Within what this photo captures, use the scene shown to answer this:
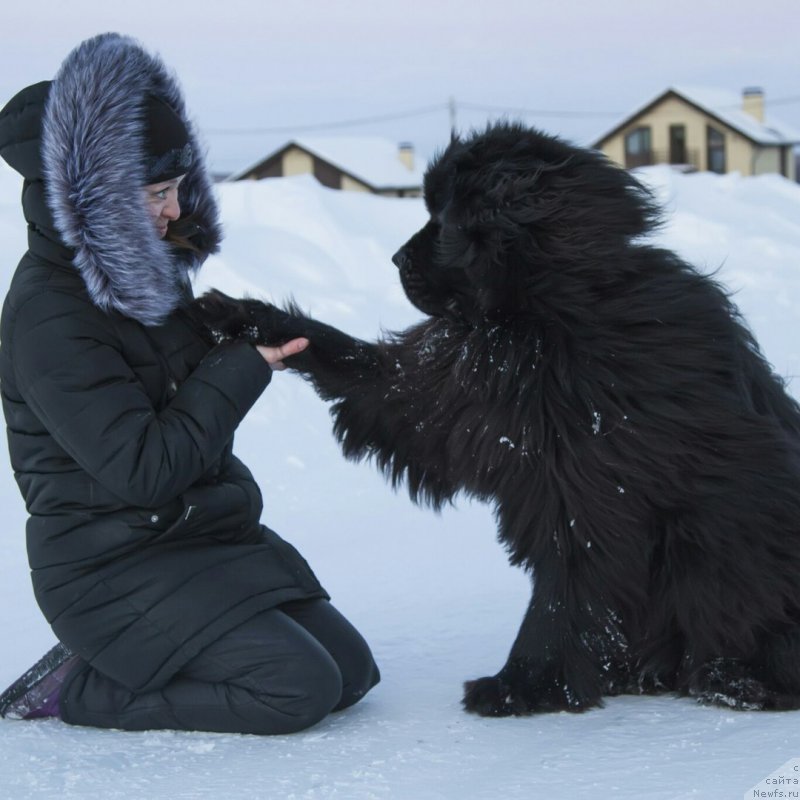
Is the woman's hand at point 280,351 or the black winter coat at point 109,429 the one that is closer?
the black winter coat at point 109,429

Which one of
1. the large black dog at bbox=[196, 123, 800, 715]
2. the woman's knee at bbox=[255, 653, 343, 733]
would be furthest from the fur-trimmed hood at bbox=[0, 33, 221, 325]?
the woman's knee at bbox=[255, 653, 343, 733]

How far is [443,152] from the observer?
2.88 m

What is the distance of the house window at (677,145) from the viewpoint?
128 feet

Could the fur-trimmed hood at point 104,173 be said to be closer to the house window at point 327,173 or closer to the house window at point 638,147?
the house window at point 327,173

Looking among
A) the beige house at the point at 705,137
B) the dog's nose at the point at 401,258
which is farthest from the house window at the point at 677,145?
the dog's nose at the point at 401,258

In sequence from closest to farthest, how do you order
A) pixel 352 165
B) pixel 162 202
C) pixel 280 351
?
pixel 162 202 < pixel 280 351 < pixel 352 165

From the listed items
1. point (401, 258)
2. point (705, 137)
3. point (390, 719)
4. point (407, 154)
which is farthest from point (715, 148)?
point (390, 719)

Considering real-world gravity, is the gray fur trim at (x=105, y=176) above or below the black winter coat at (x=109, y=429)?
above

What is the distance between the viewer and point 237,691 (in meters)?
2.54

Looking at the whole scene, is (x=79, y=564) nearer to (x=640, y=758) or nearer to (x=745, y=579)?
(x=640, y=758)

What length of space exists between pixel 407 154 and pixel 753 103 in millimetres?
12040

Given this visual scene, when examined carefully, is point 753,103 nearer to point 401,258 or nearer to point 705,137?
point 705,137

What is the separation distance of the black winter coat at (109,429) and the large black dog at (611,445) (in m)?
0.60

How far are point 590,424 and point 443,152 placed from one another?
80 centimetres
